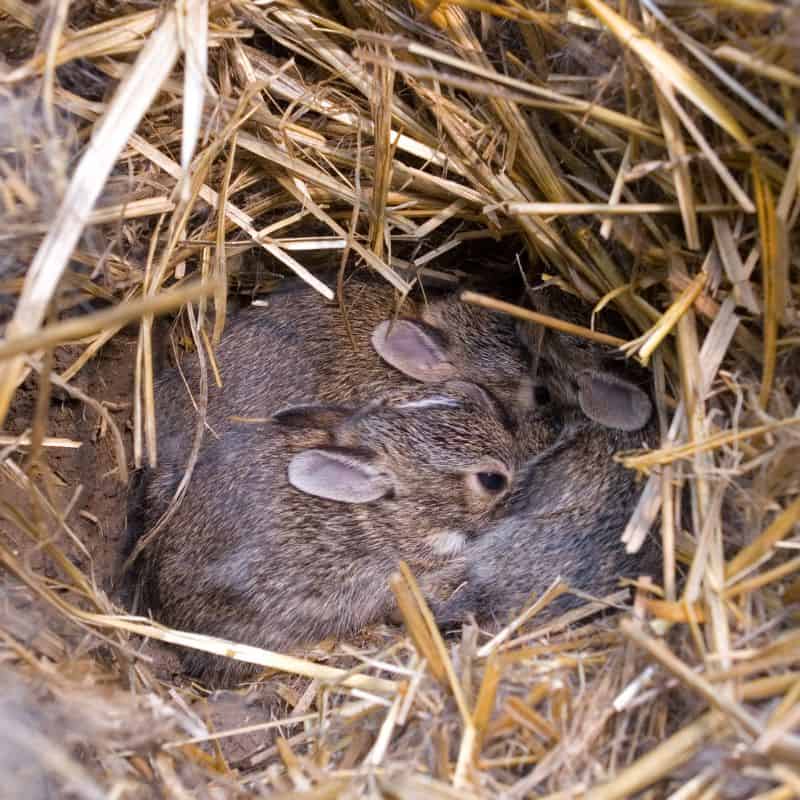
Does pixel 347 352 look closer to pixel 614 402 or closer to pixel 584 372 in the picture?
pixel 584 372

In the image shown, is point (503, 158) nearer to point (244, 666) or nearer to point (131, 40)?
point (131, 40)

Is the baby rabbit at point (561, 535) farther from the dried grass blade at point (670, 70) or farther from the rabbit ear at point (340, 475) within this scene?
the dried grass blade at point (670, 70)

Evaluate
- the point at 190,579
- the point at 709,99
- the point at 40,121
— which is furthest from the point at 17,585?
the point at 709,99

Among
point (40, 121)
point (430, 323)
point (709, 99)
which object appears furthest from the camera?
point (430, 323)

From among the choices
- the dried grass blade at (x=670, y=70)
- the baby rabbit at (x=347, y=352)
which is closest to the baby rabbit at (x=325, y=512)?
the baby rabbit at (x=347, y=352)

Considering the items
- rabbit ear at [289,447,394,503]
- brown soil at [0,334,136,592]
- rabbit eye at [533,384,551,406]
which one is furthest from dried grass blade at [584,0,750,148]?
brown soil at [0,334,136,592]

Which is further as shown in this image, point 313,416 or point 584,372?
point 313,416

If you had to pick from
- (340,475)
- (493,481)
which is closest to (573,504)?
(493,481)
